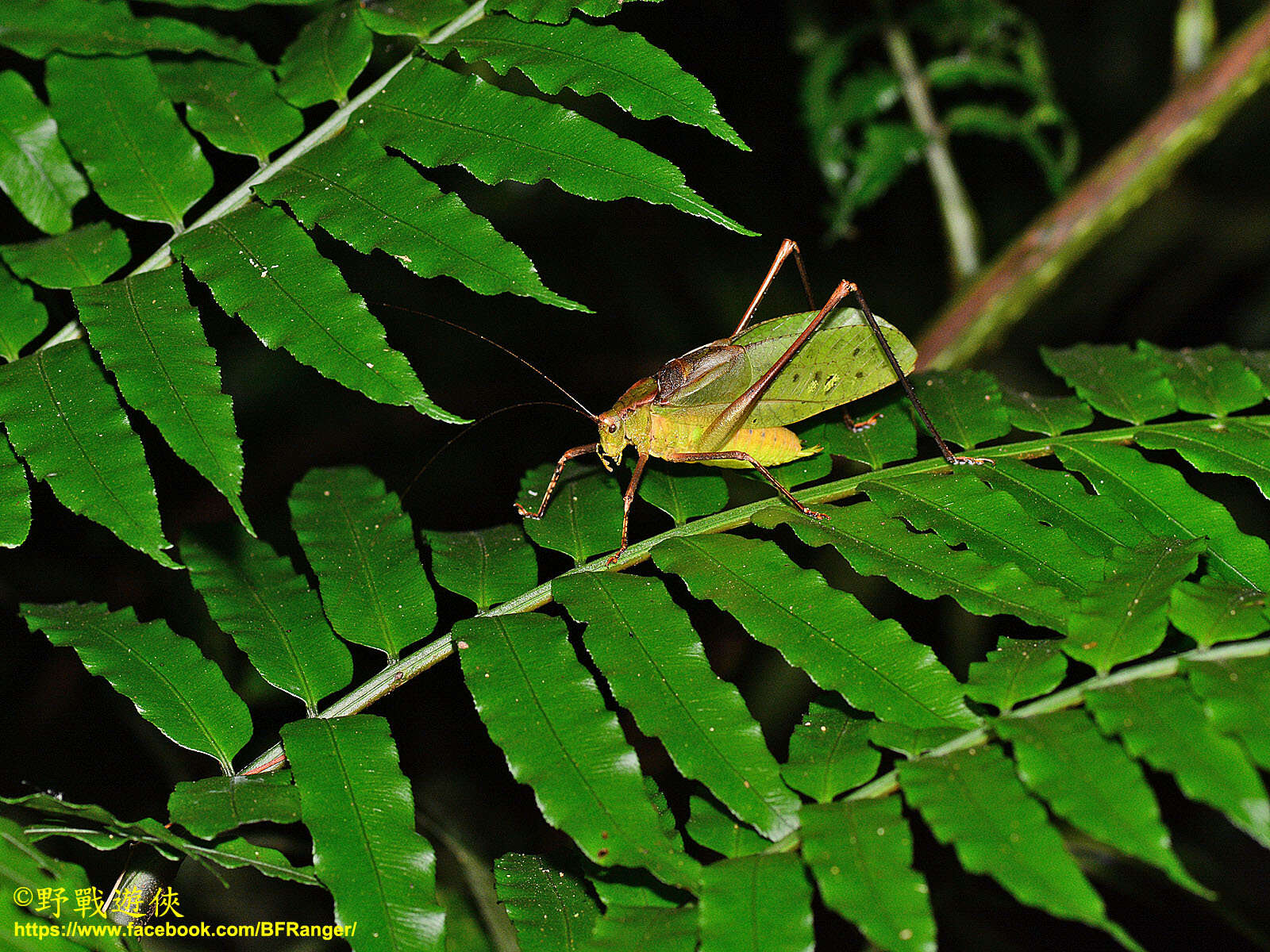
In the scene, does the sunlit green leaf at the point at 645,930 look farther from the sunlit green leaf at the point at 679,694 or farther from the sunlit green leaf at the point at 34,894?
the sunlit green leaf at the point at 34,894

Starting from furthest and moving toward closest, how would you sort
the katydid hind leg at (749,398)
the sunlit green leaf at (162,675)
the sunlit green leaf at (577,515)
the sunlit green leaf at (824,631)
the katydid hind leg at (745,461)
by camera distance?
1. the katydid hind leg at (749,398)
2. the sunlit green leaf at (577,515)
3. the katydid hind leg at (745,461)
4. the sunlit green leaf at (162,675)
5. the sunlit green leaf at (824,631)

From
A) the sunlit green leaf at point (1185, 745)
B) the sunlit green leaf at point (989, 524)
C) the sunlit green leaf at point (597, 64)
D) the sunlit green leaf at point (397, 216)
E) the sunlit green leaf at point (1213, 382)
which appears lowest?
the sunlit green leaf at point (989, 524)

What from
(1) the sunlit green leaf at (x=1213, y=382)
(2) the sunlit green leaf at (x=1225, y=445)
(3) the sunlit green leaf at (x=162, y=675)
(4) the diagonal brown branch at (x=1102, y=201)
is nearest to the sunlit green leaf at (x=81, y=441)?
(3) the sunlit green leaf at (x=162, y=675)

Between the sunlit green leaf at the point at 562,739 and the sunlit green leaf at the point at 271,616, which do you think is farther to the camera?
the sunlit green leaf at the point at 271,616

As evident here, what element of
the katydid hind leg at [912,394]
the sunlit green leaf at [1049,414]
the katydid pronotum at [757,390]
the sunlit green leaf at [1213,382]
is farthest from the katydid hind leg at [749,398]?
the sunlit green leaf at [1213,382]

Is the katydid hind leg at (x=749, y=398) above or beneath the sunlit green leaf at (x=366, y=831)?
above

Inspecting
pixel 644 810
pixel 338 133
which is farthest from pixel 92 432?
pixel 644 810

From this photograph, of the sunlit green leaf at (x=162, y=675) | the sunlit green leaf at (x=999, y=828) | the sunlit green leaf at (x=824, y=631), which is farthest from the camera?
the sunlit green leaf at (x=162, y=675)
